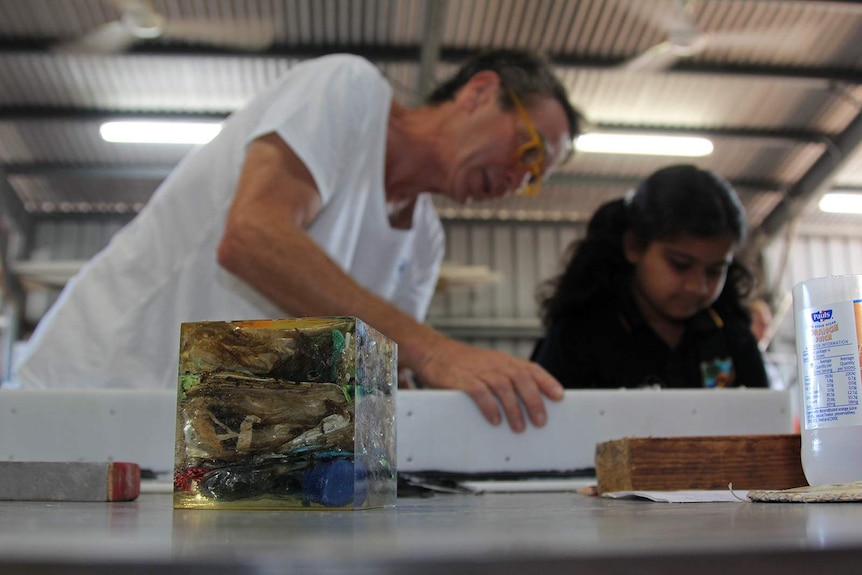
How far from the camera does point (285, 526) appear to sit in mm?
416

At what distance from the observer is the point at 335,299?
3.88 feet

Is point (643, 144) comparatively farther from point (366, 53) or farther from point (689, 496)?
point (689, 496)

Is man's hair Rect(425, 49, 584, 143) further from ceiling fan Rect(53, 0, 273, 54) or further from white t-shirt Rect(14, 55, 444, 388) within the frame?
ceiling fan Rect(53, 0, 273, 54)

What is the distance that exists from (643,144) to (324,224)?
5.15 metres

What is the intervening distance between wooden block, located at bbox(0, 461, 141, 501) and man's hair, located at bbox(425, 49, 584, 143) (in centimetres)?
117

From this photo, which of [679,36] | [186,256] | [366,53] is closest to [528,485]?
[186,256]

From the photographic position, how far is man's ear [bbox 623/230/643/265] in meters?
1.90

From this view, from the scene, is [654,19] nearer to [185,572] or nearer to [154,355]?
[154,355]

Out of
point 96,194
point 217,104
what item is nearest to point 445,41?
point 217,104

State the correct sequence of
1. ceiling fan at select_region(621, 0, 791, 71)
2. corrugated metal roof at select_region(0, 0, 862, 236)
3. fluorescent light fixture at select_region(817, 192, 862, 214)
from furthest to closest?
fluorescent light fixture at select_region(817, 192, 862, 214) < corrugated metal roof at select_region(0, 0, 862, 236) < ceiling fan at select_region(621, 0, 791, 71)

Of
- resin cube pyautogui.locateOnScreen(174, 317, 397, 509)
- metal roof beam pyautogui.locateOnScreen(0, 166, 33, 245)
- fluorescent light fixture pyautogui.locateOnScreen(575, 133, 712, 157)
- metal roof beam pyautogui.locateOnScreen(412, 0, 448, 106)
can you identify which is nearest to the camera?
Result: resin cube pyautogui.locateOnScreen(174, 317, 397, 509)

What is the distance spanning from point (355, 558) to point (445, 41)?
5213mm

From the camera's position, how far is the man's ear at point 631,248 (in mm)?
1902

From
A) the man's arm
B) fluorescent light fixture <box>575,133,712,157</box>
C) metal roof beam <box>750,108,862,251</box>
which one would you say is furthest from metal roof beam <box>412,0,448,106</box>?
the man's arm
